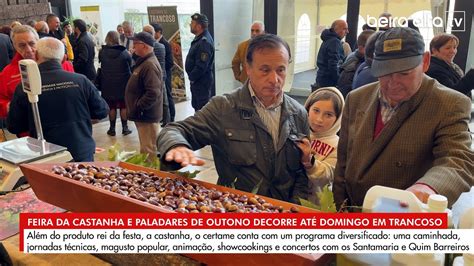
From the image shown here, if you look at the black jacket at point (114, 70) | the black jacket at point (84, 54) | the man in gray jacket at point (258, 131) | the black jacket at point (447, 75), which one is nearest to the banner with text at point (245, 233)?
the man in gray jacket at point (258, 131)

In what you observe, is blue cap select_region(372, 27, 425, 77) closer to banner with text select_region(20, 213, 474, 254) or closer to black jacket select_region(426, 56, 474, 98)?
banner with text select_region(20, 213, 474, 254)

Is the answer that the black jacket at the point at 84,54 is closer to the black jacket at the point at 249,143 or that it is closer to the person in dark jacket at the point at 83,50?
the person in dark jacket at the point at 83,50

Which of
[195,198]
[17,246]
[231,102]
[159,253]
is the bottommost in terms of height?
[17,246]

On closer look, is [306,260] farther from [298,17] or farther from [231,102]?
[298,17]

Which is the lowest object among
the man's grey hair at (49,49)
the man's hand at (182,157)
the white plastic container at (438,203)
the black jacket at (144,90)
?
the black jacket at (144,90)

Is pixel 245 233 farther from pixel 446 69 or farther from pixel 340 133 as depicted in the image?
pixel 446 69

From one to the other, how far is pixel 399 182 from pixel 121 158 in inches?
53.4

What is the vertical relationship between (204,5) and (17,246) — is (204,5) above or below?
above

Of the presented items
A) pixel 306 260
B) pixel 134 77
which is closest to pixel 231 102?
pixel 306 260

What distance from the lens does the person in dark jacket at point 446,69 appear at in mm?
3328

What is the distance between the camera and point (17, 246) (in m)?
1.60

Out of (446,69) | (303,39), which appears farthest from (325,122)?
(303,39)

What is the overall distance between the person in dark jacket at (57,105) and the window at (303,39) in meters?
5.33

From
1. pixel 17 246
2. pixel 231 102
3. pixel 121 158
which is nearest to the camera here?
pixel 17 246
